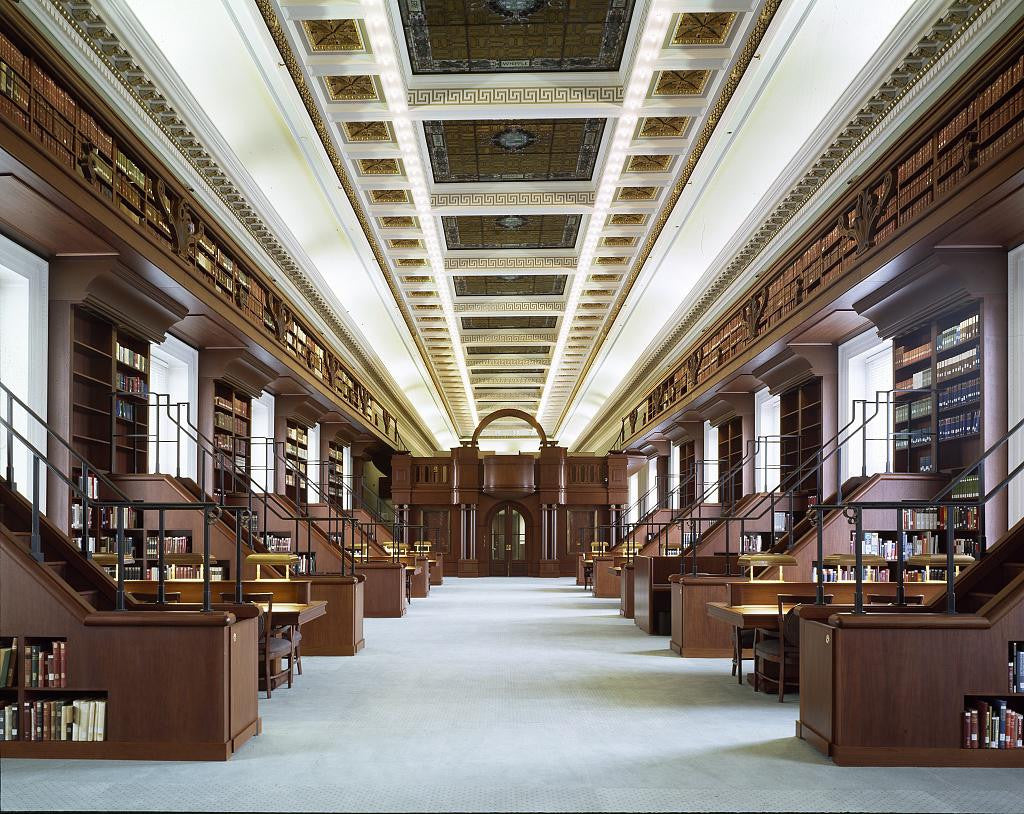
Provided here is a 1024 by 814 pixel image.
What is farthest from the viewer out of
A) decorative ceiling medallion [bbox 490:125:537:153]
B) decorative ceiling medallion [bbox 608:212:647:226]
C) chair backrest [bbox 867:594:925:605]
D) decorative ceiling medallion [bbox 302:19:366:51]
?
decorative ceiling medallion [bbox 608:212:647:226]

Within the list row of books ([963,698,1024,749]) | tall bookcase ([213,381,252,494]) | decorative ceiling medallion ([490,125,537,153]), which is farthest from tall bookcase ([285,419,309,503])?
row of books ([963,698,1024,749])

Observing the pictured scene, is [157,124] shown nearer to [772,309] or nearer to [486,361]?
[772,309]

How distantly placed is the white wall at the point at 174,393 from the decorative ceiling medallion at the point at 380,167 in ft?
9.65

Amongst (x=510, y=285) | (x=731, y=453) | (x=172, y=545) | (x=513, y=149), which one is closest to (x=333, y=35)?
(x=513, y=149)

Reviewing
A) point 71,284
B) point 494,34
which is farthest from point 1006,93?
point 71,284

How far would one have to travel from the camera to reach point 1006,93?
5.89m

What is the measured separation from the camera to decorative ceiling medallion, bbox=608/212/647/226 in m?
13.1

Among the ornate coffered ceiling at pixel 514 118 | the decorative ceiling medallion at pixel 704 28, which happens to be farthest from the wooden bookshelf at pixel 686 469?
the decorative ceiling medallion at pixel 704 28

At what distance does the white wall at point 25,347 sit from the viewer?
25.0ft

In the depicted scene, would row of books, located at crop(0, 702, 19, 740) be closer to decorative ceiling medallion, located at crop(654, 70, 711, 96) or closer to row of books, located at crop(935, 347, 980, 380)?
decorative ceiling medallion, located at crop(654, 70, 711, 96)

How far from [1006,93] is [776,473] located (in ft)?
28.9

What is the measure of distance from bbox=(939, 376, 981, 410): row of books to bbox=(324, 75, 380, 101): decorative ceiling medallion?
600cm

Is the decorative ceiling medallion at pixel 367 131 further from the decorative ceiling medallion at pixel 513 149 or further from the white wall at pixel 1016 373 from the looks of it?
the white wall at pixel 1016 373

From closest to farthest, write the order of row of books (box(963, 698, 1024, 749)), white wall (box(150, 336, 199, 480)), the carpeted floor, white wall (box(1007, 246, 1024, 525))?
the carpeted floor → row of books (box(963, 698, 1024, 749)) → white wall (box(1007, 246, 1024, 525)) → white wall (box(150, 336, 199, 480))
